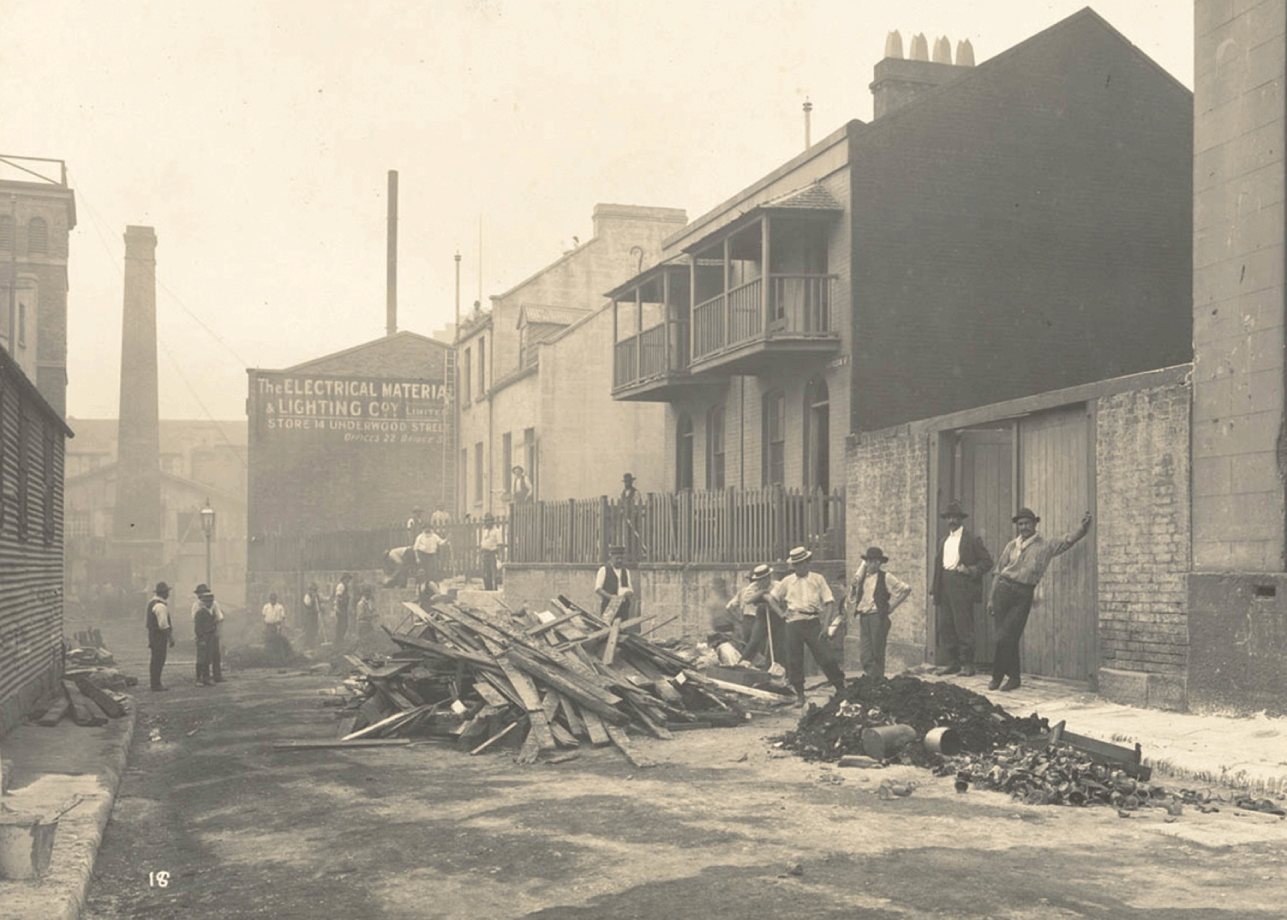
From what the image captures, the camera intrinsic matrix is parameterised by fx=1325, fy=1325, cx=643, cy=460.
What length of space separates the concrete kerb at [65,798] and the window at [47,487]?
342 centimetres

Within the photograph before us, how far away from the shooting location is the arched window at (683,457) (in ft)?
95.7

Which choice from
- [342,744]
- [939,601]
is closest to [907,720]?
[939,601]

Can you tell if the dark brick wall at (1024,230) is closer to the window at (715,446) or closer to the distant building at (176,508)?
the window at (715,446)

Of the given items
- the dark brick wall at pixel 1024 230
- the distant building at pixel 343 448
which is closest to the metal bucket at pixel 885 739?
the dark brick wall at pixel 1024 230

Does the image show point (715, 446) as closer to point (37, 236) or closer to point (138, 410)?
point (37, 236)

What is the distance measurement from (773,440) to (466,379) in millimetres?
21399

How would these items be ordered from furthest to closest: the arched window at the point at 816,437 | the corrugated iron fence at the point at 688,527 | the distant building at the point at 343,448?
the distant building at the point at 343,448
the arched window at the point at 816,437
the corrugated iron fence at the point at 688,527

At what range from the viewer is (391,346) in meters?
→ 48.2

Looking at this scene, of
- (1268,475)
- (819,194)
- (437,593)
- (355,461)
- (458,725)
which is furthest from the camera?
(355,461)

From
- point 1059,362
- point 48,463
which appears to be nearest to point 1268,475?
point 1059,362

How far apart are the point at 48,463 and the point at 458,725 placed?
7784 mm

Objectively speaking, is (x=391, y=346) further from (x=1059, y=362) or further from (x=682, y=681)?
(x=682, y=681)

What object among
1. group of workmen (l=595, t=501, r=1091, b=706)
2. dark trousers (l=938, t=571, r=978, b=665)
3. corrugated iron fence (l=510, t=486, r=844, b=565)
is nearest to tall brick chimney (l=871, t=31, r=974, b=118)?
corrugated iron fence (l=510, t=486, r=844, b=565)

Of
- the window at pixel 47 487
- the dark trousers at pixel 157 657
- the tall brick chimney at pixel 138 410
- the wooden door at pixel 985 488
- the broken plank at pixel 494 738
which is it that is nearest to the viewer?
the broken plank at pixel 494 738
